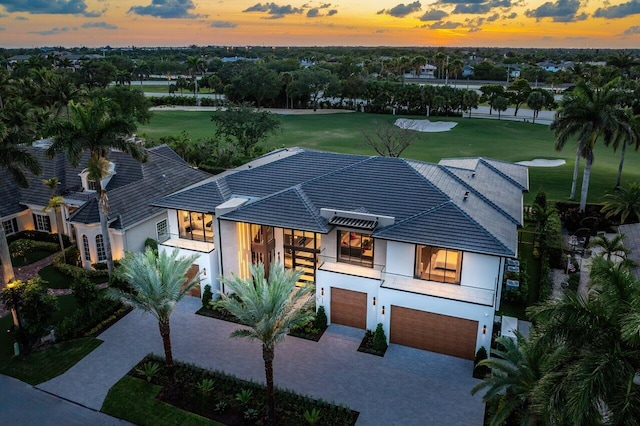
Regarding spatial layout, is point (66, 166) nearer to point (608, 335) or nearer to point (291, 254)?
point (291, 254)

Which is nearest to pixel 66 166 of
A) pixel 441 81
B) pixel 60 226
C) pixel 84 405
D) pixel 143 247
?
pixel 60 226

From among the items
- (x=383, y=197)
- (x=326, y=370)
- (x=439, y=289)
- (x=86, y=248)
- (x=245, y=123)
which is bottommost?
(x=326, y=370)

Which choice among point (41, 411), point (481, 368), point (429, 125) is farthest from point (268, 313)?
point (429, 125)

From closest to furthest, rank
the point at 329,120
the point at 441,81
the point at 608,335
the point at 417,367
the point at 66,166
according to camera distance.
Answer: the point at 608,335
the point at 417,367
the point at 66,166
the point at 329,120
the point at 441,81

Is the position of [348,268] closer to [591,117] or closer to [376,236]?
[376,236]

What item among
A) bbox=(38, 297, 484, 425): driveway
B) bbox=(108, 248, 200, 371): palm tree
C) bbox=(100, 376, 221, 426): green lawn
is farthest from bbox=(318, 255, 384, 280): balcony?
bbox=(100, 376, 221, 426): green lawn

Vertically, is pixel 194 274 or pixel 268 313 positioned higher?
pixel 268 313
